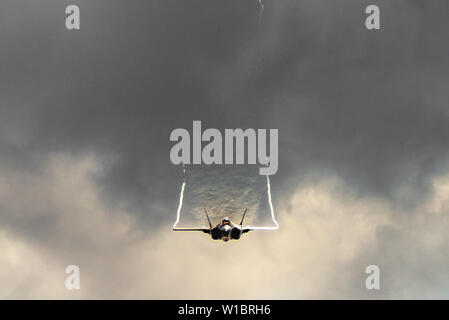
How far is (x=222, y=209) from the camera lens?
80438 millimetres

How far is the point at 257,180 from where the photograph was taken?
84.6 m

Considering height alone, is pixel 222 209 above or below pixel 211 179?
below
